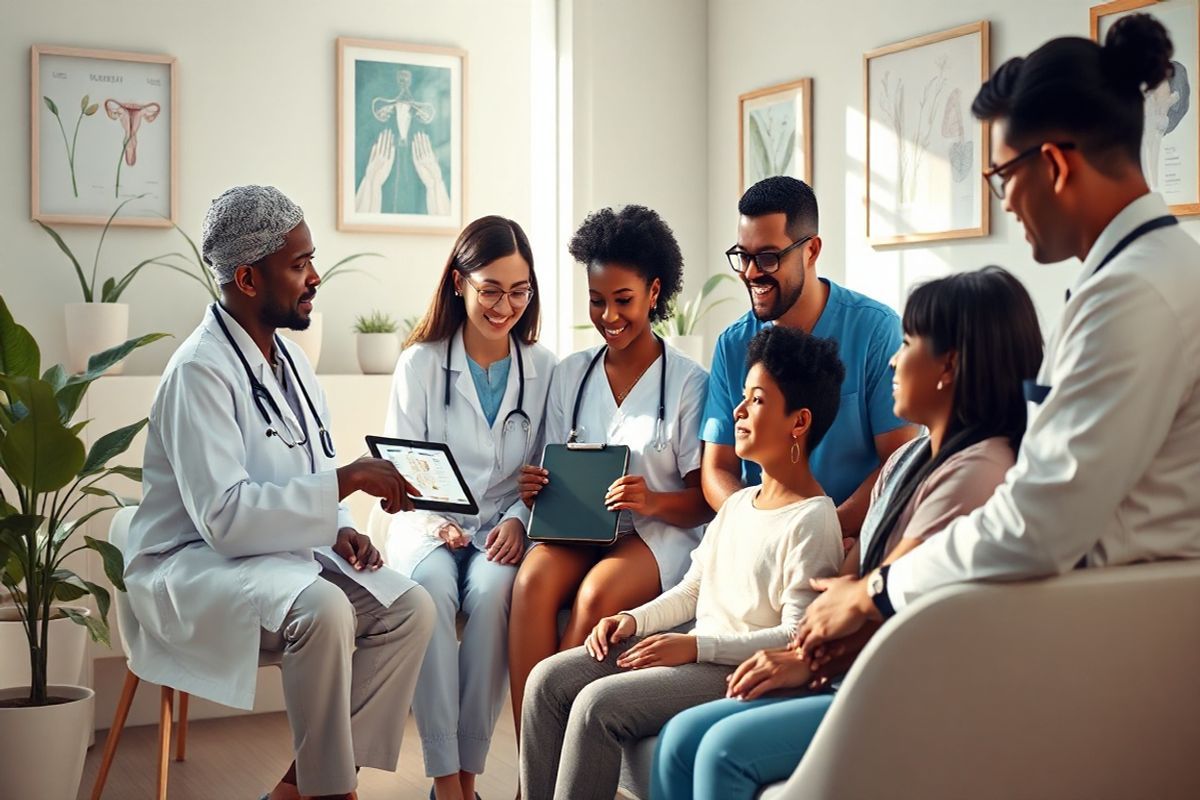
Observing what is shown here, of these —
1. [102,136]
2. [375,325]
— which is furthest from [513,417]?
[102,136]

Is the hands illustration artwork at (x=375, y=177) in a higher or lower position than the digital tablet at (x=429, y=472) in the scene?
higher

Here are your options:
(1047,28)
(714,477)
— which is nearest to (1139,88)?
(714,477)

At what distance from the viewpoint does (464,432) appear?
3.23 m

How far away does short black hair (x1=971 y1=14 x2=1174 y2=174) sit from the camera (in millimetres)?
1666

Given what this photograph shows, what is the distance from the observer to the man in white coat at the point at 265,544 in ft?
8.63

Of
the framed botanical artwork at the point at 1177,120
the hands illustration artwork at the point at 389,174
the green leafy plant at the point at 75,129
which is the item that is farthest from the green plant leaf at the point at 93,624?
the framed botanical artwork at the point at 1177,120

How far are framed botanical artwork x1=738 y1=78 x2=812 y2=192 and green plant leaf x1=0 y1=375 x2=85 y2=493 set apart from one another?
8.30 feet

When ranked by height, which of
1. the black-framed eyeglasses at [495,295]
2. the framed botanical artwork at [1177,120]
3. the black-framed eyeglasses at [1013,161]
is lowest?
the black-framed eyeglasses at [495,295]

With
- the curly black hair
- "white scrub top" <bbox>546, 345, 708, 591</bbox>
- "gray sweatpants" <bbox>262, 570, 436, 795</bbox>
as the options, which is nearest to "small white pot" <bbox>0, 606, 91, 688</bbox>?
"gray sweatpants" <bbox>262, 570, 436, 795</bbox>

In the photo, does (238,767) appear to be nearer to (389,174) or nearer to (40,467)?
(40,467)

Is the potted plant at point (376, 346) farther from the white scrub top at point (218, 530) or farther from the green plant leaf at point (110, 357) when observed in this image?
the white scrub top at point (218, 530)

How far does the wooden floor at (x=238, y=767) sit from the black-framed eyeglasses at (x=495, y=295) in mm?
1271

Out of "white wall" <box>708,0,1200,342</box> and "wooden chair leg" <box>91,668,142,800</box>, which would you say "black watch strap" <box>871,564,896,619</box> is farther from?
"wooden chair leg" <box>91,668,142,800</box>

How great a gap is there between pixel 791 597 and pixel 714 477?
0.70 m
